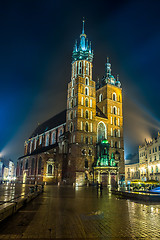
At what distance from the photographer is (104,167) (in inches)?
1842

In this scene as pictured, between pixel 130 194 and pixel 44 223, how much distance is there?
13237 mm

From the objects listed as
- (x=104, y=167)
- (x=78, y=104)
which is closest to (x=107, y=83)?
(x=78, y=104)

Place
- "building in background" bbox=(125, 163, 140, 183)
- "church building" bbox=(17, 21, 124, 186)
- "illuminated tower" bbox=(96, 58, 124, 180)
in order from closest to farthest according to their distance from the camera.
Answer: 1. "church building" bbox=(17, 21, 124, 186)
2. "illuminated tower" bbox=(96, 58, 124, 180)
3. "building in background" bbox=(125, 163, 140, 183)

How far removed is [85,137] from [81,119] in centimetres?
472

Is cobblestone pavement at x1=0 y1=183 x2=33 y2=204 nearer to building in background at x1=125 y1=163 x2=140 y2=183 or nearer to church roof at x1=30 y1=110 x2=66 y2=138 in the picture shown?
church roof at x1=30 y1=110 x2=66 y2=138

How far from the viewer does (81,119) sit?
51312 millimetres

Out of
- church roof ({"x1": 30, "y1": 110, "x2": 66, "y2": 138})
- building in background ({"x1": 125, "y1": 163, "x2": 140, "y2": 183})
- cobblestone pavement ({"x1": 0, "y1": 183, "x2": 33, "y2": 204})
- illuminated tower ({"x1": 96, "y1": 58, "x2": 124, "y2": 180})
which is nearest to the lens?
cobblestone pavement ({"x1": 0, "y1": 183, "x2": 33, "y2": 204})

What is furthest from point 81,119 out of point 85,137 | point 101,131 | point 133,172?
point 133,172

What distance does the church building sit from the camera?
48.2 metres

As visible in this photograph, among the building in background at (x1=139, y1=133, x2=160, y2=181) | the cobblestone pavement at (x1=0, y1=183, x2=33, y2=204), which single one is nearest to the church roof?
the building in background at (x1=139, y1=133, x2=160, y2=181)

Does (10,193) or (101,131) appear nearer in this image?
(10,193)

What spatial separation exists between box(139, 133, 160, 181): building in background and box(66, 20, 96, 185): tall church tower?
1881 centimetres

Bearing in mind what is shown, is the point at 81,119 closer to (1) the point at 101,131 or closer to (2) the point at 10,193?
(1) the point at 101,131

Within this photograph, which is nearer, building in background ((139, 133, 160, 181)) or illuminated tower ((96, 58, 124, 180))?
building in background ((139, 133, 160, 181))
